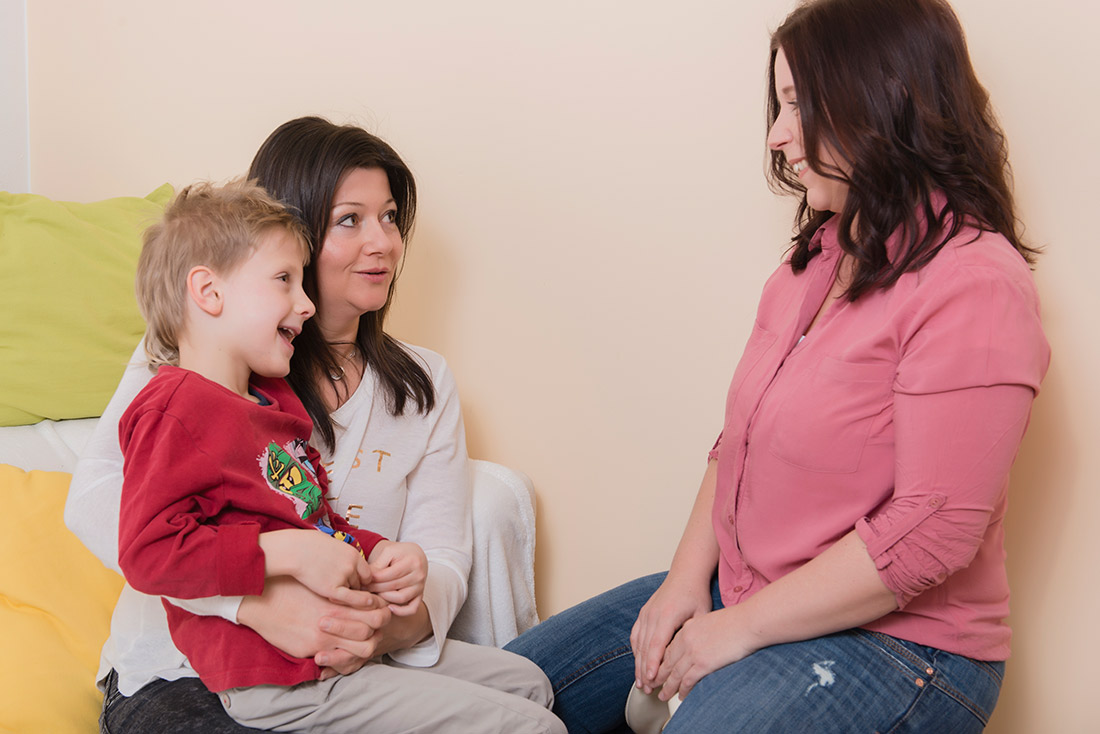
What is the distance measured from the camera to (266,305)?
3.59 ft

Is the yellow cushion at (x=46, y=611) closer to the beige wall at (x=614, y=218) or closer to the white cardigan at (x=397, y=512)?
the white cardigan at (x=397, y=512)

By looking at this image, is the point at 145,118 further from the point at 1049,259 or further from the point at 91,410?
the point at 1049,259

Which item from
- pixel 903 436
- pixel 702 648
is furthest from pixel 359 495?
pixel 903 436

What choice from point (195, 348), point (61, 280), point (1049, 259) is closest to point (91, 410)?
point (61, 280)

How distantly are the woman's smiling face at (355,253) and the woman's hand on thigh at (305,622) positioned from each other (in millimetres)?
432

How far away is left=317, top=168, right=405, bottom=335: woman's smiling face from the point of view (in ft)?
4.22

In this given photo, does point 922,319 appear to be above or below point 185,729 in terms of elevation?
above

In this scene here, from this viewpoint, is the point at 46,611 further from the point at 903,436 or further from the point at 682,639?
the point at 903,436

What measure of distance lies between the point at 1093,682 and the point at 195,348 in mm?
1287

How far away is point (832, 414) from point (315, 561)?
621mm

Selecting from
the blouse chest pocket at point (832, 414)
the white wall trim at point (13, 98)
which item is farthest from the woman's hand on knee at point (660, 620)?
the white wall trim at point (13, 98)

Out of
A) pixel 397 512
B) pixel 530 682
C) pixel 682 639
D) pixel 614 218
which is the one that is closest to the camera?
pixel 682 639

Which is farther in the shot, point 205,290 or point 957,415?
point 205,290

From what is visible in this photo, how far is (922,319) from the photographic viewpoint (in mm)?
944
